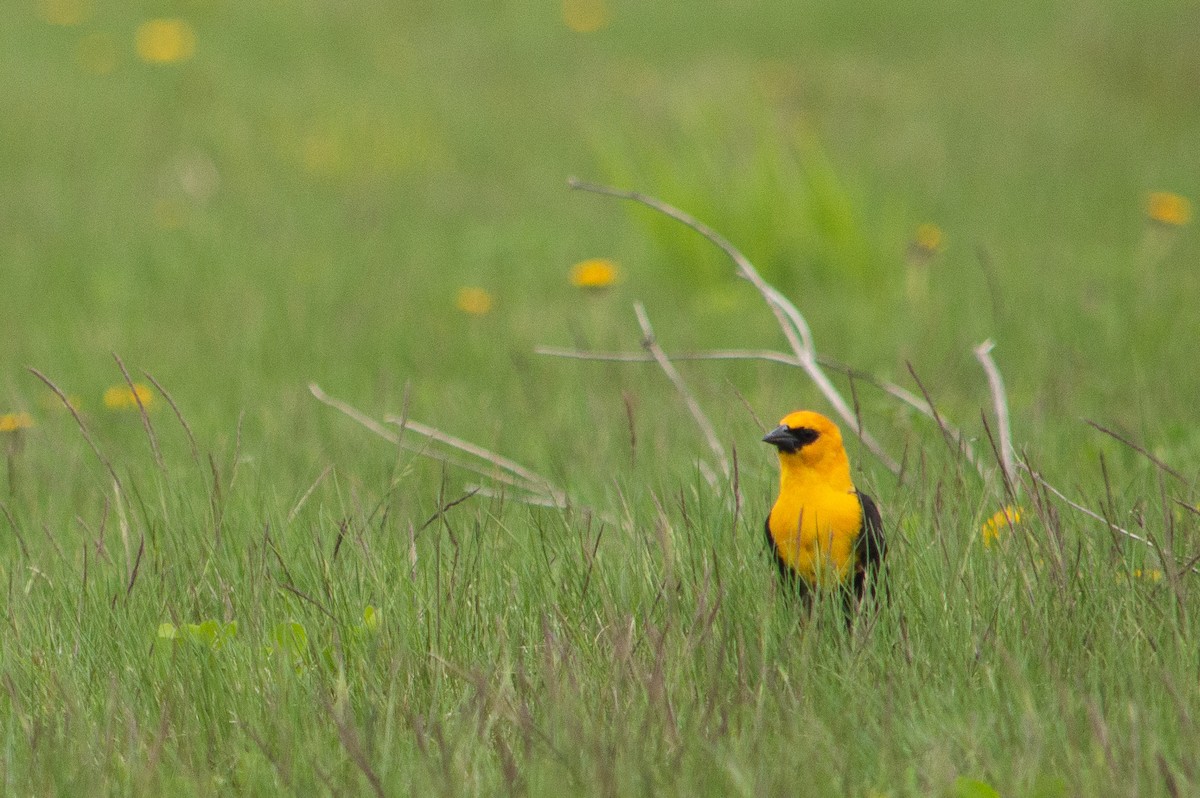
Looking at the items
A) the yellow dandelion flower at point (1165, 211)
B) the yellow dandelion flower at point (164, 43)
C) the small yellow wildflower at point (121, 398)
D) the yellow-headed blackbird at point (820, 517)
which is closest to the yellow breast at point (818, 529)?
the yellow-headed blackbird at point (820, 517)

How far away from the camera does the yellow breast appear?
2.77 metres

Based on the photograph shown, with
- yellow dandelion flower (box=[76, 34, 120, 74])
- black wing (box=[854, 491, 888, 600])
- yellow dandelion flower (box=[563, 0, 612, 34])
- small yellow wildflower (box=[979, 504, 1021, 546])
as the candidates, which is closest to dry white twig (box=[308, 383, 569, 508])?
black wing (box=[854, 491, 888, 600])

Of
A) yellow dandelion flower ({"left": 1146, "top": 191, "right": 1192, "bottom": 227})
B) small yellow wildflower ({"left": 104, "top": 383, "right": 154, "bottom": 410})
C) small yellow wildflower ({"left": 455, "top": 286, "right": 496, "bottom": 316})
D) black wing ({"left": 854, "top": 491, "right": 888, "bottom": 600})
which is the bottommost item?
small yellow wildflower ({"left": 104, "top": 383, "right": 154, "bottom": 410})

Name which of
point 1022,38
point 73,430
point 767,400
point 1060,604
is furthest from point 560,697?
point 1022,38

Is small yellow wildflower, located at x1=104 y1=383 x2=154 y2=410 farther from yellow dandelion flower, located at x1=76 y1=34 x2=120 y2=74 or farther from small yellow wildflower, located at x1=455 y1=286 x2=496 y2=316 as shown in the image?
yellow dandelion flower, located at x1=76 y1=34 x2=120 y2=74

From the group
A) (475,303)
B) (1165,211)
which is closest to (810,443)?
(475,303)

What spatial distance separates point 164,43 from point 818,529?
921 cm

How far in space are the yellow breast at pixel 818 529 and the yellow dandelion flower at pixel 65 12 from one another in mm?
10554

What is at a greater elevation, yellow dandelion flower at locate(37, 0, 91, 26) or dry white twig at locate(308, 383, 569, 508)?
yellow dandelion flower at locate(37, 0, 91, 26)

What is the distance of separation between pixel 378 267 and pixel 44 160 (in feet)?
9.79

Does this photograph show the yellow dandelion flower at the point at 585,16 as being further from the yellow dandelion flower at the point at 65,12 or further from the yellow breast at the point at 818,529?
the yellow breast at the point at 818,529

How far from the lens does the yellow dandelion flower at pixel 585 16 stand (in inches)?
489

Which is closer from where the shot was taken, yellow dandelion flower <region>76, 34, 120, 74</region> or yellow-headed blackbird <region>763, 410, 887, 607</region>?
yellow-headed blackbird <region>763, 410, 887, 607</region>

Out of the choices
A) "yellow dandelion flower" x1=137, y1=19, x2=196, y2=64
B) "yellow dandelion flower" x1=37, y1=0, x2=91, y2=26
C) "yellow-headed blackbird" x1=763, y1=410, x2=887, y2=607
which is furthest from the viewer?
"yellow dandelion flower" x1=37, y1=0, x2=91, y2=26
